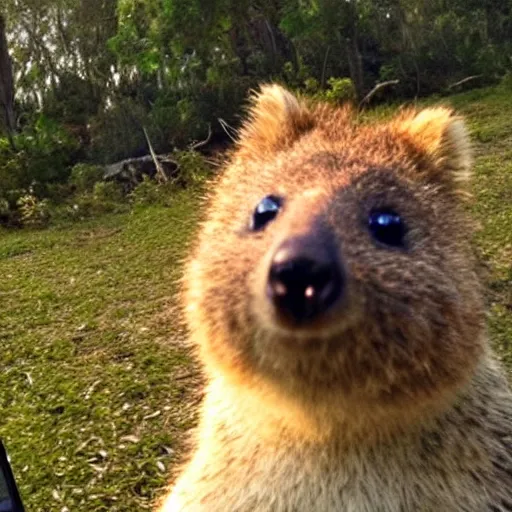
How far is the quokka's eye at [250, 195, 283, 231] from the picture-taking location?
1.58 m

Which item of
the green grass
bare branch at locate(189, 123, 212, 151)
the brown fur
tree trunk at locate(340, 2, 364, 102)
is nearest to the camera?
the brown fur

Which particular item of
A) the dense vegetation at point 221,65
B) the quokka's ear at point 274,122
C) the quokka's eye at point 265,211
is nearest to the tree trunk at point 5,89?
the dense vegetation at point 221,65

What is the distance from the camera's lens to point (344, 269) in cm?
132

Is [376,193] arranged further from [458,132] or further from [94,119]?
[94,119]

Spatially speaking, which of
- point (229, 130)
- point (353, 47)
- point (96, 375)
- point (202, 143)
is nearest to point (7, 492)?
point (229, 130)

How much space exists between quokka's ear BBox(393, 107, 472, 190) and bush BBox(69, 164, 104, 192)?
931 cm

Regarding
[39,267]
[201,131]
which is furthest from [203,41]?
[39,267]

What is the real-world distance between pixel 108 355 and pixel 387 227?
10.4 feet

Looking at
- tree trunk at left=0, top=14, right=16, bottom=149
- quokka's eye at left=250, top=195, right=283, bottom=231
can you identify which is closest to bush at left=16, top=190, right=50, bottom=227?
tree trunk at left=0, top=14, right=16, bottom=149

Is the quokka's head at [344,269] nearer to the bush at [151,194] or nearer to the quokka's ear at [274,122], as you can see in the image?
the quokka's ear at [274,122]

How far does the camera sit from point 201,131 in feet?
39.6

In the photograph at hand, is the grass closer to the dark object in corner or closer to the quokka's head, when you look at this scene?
the quokka's head

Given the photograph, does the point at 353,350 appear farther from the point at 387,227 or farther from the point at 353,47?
the point at 353,47

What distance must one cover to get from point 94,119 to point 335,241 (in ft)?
44.5
